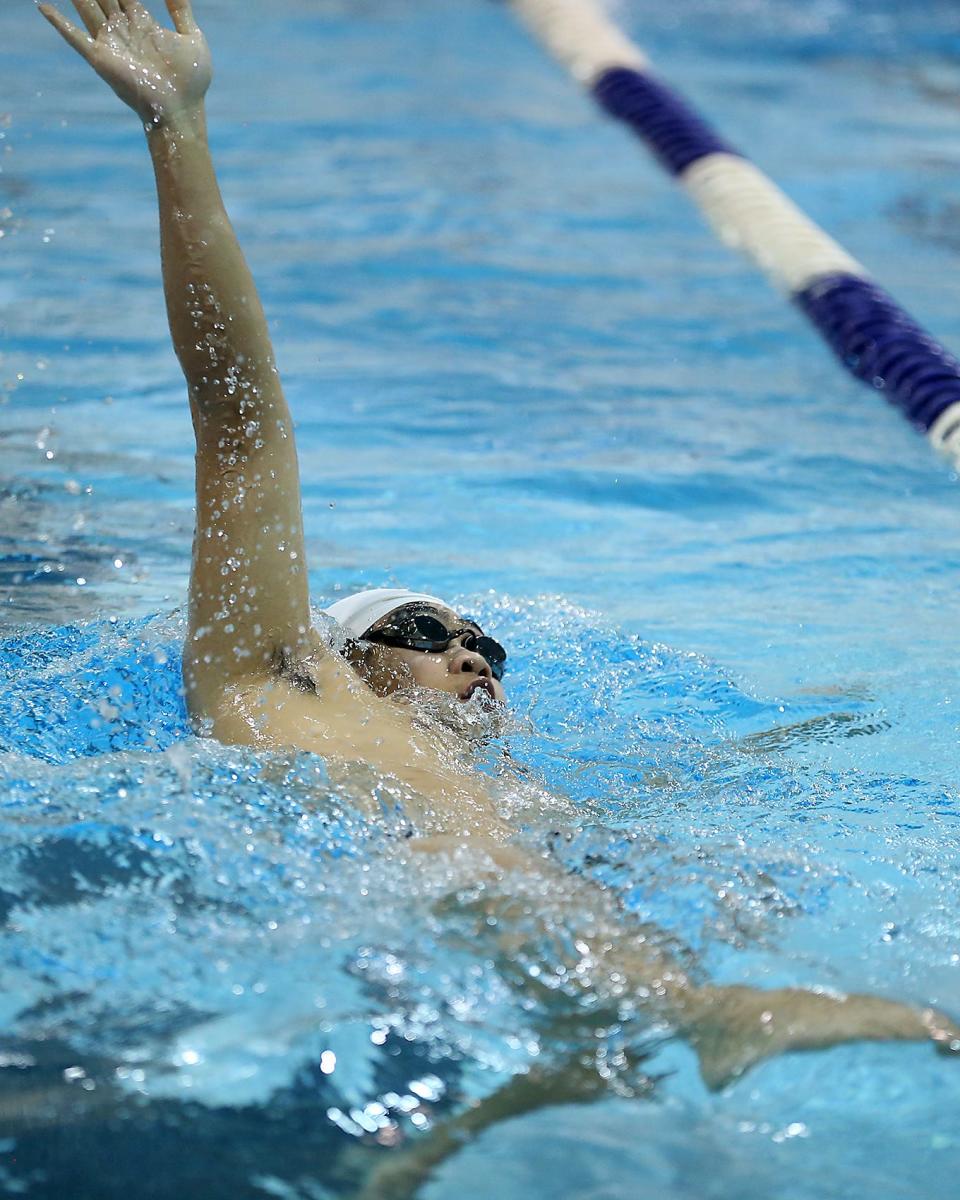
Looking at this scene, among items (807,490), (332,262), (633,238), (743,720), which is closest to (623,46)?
(633,238)

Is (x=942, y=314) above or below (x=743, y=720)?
above

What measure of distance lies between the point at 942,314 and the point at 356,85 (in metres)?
4.62

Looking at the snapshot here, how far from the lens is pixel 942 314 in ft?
21.7

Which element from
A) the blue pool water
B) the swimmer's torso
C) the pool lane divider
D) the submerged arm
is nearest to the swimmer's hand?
the swimmer's torso

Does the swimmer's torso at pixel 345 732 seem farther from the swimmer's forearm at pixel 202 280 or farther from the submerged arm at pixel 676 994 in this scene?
the swimmer's forearm at pixel 202 280

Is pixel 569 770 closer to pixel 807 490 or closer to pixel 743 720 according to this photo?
pixel 743 720

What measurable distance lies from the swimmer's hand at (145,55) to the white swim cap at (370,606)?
37.1 inches

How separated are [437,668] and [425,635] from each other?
0.24 ft

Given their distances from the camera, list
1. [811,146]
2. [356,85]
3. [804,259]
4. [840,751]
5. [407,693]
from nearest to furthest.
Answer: [407,693] → [840,751] → [804,259] → [811,146] → [356,85]

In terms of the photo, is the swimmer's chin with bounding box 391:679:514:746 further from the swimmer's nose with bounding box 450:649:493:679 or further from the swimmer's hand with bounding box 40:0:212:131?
the swimmer's hand with bounding box 40:0:212:131

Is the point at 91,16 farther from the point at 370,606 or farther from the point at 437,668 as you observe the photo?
the point at 437,668

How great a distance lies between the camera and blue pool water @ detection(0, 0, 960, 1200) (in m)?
1.83

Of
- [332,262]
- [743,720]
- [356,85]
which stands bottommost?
[743,720]

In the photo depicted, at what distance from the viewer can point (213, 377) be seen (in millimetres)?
2438
